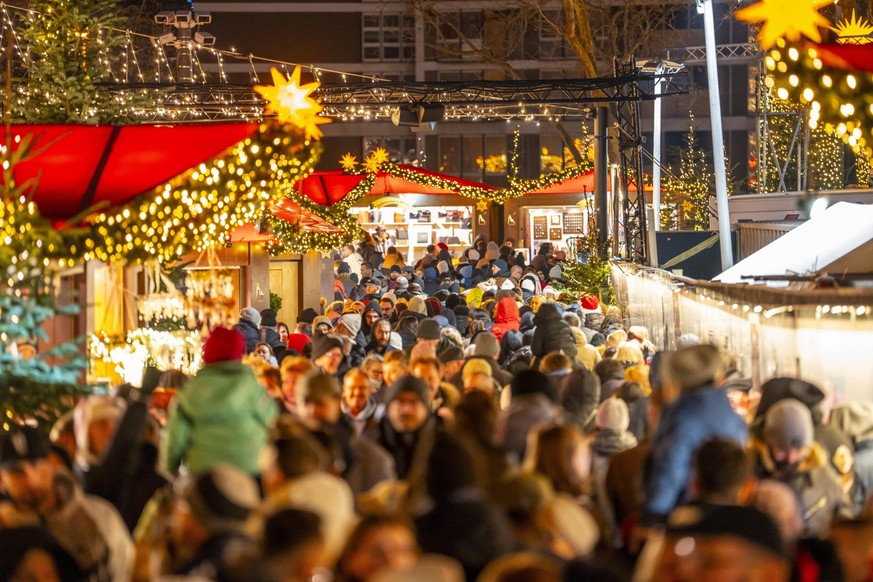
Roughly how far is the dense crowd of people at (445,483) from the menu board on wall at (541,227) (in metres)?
34.7

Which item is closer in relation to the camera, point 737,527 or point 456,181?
point 737,527

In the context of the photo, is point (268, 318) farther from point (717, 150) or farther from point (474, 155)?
point (474, 155)

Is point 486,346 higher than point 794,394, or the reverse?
point 486,346

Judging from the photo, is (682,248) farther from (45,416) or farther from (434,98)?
(45,416)

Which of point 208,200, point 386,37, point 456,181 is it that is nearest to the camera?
point 208,200

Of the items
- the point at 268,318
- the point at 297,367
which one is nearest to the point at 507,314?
the point at 268,318

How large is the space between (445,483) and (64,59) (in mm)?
10770

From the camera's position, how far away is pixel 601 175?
28047mm

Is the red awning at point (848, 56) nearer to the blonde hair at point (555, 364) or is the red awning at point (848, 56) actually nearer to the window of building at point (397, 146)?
the blonde hair at point (555, 364)

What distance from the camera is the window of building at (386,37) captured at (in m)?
63.6

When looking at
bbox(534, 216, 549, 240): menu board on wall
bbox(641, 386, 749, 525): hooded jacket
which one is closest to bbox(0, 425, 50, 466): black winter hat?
bbox(641, 386, 749, 525): hooded jacket

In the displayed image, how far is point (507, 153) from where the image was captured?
62.9m

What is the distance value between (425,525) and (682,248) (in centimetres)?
2615

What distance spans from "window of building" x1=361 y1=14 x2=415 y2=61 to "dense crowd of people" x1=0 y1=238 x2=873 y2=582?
179 feet
